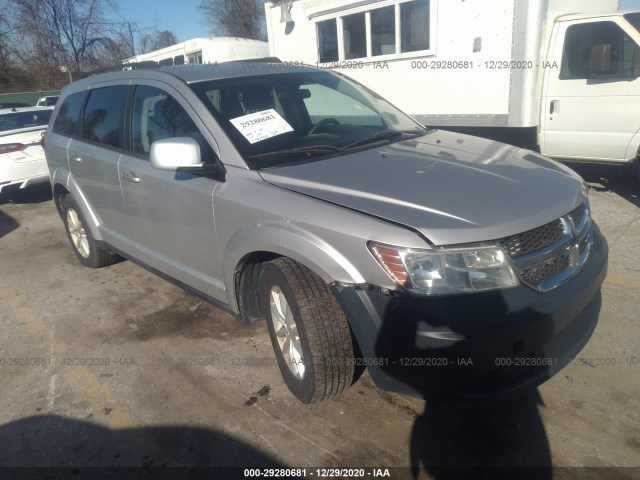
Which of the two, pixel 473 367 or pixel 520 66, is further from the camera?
pixel 520 66

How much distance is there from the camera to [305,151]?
9.71 feet

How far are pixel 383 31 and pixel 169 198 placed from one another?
5408mm

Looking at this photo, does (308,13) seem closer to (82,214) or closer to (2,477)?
(82,214)

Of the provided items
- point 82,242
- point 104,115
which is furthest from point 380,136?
point 82,242

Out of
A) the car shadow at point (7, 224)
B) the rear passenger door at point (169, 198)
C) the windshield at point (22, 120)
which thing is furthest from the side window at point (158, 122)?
the windshield at point (22, 120)

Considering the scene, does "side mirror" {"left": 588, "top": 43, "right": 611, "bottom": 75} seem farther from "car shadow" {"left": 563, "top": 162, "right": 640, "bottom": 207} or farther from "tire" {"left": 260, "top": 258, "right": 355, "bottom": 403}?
"tire" {"left": 260, "top": 258, "right": 355, "bottom": 403}

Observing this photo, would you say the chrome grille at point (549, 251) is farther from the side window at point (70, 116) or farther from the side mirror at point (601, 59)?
the side mirror at point (601, 59)

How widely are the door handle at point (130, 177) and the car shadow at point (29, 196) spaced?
5709mm

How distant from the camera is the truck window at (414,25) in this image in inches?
274

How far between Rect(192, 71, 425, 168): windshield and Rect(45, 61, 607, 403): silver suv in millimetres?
13

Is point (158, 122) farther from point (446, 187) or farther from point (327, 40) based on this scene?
point (327, 40)

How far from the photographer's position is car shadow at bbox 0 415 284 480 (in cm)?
247

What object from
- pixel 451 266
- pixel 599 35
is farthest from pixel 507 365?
pixel 599 35

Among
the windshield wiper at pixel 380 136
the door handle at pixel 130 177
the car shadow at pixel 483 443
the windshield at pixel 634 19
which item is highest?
the windshield at pixel 634 19
